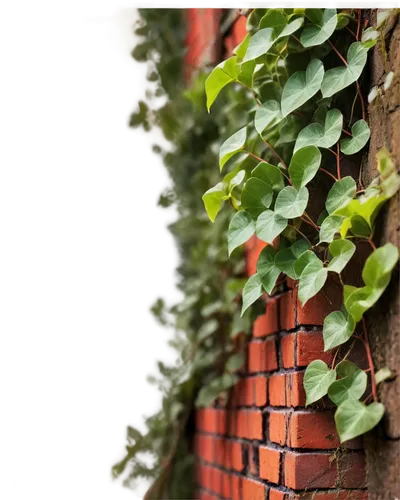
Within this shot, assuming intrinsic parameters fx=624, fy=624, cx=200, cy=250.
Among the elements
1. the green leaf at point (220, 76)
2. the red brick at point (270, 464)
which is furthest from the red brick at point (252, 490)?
the green leaf at point (220, 76)

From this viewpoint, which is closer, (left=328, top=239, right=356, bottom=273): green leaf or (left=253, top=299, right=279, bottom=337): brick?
(left=328, top=239, right=356, bottom=273): green leaf

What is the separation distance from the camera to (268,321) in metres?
1.39

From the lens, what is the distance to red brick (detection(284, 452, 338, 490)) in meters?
1.10

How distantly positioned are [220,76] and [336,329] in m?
0.52

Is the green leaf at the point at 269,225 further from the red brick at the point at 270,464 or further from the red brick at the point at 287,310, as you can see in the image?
the red brick at the point at 270,464

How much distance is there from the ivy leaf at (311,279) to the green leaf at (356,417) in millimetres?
185

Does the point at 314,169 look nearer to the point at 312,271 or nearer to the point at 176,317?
the point at 312,271

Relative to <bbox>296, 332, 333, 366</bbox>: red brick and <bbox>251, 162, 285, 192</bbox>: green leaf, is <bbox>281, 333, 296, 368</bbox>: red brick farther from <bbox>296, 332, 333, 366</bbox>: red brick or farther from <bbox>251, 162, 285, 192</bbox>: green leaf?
<bbox>251, 162, 285, 192</bbox>: green leaf

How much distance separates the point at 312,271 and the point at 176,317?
3.69 ft

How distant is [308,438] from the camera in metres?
1.12

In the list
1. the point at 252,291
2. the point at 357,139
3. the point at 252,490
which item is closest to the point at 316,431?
the point at 252,291

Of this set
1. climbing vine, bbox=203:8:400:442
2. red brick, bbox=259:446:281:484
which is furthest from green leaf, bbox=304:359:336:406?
red brick, bbox=259:446:281:484

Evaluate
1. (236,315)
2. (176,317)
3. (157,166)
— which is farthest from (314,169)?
(157,166)

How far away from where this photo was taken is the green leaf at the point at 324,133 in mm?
1094
